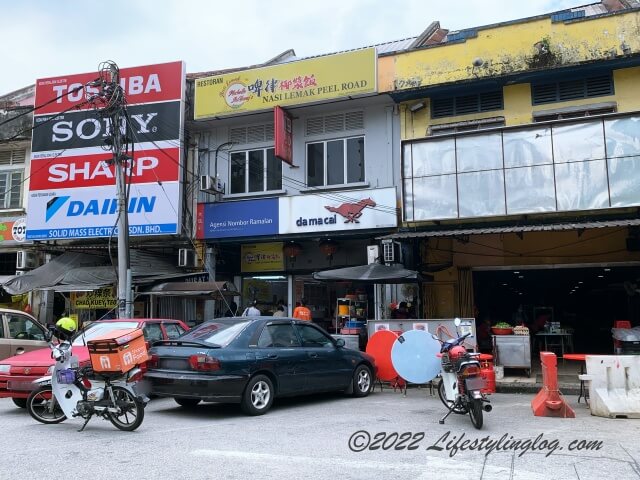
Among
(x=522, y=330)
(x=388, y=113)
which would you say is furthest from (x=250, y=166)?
(x=522, y=330)

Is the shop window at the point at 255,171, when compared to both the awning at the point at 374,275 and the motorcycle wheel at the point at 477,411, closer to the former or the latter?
the awning at the point at 374,275

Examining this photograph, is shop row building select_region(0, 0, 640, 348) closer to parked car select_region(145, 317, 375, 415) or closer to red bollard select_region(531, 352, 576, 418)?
red bollard select_region(531, 352, 576, 418)

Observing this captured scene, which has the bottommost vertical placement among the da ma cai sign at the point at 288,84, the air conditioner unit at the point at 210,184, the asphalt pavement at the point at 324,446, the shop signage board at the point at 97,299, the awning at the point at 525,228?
the asphalt pavement at the point at 324,446

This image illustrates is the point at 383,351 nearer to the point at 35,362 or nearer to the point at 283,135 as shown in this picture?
the point at 35,362

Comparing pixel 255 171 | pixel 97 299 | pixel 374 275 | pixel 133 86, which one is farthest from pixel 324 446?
pixel 133 86

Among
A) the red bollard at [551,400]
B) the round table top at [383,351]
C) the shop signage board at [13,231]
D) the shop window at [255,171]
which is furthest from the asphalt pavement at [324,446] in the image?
the shop signage board at [13,231]

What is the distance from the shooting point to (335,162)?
1670 centimetres

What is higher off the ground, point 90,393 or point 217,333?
point 217,333

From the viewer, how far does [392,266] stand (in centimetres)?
1394

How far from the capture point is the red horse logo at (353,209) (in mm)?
15445

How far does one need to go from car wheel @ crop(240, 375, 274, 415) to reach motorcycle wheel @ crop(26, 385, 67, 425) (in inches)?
95.0

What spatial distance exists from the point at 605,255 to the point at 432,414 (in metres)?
8.33

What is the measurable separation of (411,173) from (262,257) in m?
5.76

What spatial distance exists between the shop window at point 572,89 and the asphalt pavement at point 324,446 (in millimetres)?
8376
